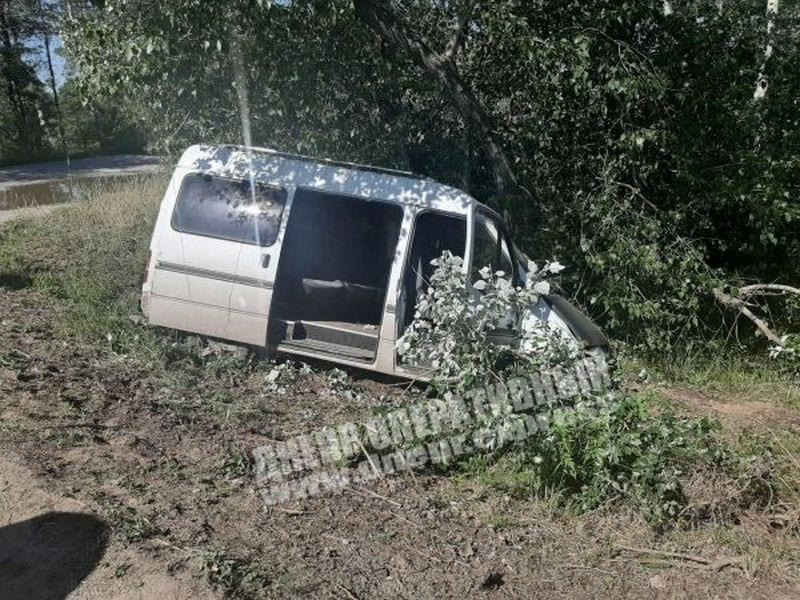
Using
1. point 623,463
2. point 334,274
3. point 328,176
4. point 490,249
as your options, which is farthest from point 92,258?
point 623,463

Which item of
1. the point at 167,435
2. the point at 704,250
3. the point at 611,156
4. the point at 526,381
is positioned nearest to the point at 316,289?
the point at 167,435

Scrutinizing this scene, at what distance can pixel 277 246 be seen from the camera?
20.6ft

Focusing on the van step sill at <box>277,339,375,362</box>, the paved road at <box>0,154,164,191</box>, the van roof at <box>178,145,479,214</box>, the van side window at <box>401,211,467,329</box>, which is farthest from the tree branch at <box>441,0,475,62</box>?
the paved road at <box>0,154,164,191</box>

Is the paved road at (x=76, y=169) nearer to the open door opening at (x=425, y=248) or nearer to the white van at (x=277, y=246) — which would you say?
the white van at (x=277, y=246)

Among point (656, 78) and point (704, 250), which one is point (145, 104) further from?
point (704, 250)

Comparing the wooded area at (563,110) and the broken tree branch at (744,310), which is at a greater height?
the wooded area at (563,110)

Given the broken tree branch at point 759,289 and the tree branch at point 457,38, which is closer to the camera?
the broken tree branch at point 759,289

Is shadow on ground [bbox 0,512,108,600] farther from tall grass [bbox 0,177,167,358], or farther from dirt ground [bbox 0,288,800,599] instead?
tall grass [bbox 0,177,167,358]

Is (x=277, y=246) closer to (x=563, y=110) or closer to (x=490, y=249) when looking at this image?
(x=490, y=249)

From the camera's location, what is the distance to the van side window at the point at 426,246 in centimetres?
622

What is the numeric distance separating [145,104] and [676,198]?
19.7 ft

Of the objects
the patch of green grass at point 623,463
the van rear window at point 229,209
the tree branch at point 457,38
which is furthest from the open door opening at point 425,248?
the tree branch at point 457,38

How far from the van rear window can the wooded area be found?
4.93ft

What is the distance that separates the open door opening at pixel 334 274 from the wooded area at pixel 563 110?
181 centimetres
